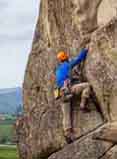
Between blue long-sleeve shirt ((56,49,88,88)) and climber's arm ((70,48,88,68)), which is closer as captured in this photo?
blue long-sleeve shirt ((56,49,88,88))

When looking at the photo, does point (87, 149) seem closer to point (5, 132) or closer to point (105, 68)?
point (105, 68)

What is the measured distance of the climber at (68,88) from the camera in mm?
21625

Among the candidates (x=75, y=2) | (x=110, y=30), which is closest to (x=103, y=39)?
(x=110, y=30)

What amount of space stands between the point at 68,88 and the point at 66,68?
82 cm

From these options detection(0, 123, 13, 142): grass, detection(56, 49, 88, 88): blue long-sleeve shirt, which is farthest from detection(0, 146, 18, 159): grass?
detection(56, 49, 88, 88): blue long-sleeve shirt

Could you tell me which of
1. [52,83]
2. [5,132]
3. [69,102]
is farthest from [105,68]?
[5,132]

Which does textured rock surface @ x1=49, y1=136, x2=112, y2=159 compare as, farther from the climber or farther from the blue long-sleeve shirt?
the blue long-sleeve shirt

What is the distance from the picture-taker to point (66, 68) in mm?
21906

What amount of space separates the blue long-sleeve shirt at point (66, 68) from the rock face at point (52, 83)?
0.38 meters

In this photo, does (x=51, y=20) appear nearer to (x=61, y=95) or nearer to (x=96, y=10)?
(x=96, y=10)

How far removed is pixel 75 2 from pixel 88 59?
3.71m

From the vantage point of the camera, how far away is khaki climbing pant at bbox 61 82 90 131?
21.5 meters

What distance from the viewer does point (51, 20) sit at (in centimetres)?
2719

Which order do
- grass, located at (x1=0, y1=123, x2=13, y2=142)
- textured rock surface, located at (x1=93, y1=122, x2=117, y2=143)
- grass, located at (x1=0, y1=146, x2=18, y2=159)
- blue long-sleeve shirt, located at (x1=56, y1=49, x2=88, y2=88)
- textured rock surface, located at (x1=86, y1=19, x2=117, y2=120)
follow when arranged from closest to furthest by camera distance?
textured rock surface, located at (x1=93, y1=122, x2=117, y2=143) < textured rock surface, located at (x1=86, y1=19, x2=117, y2=120) < blue long-sleeve shirt, located at (x1=56, y1=49, x2=88, y2=88) < grass, located at (x1=0, y1=146, x2=18, y2=159) < grass, located at (x1=0, y1=123, x2=13, y2=142)
